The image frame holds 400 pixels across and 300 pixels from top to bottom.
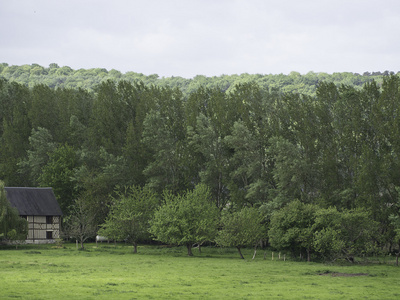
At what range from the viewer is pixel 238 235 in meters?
55.1

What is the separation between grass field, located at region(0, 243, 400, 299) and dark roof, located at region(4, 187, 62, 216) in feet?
74.1

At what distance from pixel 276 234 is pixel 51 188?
37.1 meters

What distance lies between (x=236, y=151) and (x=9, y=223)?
29.7 metres

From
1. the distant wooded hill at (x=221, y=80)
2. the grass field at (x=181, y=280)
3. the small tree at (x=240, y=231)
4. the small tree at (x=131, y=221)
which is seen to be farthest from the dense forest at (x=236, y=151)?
the distant wooded hill at (x=221, y=80)

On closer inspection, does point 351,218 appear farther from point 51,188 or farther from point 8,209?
point 51,188

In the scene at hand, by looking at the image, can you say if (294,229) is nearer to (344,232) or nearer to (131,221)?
(344,232)

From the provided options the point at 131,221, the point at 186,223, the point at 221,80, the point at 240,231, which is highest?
the point at 221,80

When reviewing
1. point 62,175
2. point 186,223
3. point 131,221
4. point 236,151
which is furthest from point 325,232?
point 62,175

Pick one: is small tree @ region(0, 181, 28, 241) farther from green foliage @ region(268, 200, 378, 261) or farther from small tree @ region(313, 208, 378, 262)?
small tree @ region(313, 208, 378, 262)

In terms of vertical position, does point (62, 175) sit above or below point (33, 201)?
above

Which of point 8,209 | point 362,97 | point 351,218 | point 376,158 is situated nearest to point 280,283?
point 351,218

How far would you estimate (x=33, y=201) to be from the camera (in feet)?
246

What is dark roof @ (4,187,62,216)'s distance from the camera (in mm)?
73375

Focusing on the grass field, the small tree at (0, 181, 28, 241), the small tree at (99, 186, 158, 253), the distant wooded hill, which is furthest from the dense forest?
the distant wooded hill
